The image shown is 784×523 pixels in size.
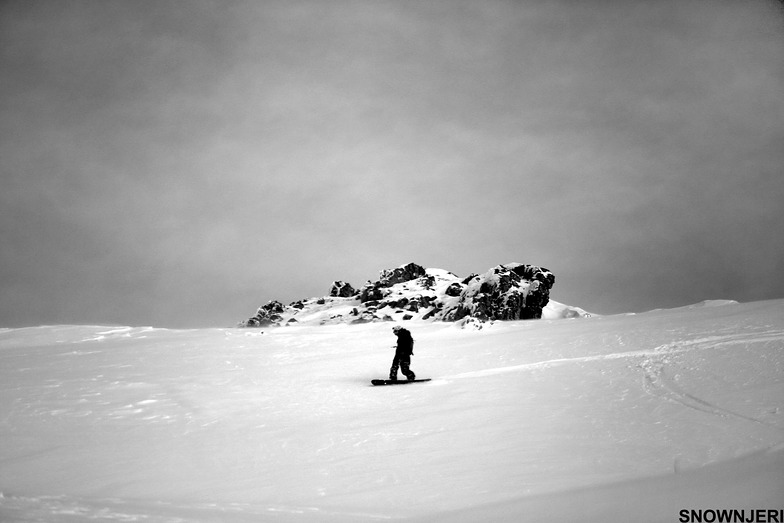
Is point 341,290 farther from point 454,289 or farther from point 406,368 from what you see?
point 406,368

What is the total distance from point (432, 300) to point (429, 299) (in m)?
0.79

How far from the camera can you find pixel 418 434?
9383 millimetres

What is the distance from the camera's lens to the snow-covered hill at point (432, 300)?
209ft

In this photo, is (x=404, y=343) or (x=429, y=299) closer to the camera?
(x=404, y=343)

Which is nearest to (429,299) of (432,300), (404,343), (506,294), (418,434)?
(432,300)

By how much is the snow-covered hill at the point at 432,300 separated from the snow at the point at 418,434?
15045 millimetres

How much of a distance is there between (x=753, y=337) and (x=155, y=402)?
20.7m

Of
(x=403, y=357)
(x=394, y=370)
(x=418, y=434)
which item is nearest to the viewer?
(x=418, y=434)

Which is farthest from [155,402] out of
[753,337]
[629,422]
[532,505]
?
[753,337]

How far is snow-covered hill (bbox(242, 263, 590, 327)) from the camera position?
209 ft

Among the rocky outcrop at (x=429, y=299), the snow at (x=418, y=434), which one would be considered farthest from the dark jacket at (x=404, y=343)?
the rocky outcrop at (x=429, y=299)

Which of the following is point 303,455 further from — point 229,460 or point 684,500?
point 684,500

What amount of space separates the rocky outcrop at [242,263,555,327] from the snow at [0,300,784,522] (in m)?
15.5

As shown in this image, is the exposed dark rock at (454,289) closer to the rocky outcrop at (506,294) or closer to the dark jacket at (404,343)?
the rocky outcrop at (506,294)
